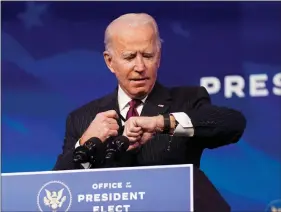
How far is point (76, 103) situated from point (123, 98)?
69cm

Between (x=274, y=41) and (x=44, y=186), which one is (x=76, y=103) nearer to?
(x=274, y=41)

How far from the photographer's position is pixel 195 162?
73.1 inches

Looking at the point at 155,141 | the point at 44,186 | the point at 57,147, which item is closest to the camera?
the point at 44,186

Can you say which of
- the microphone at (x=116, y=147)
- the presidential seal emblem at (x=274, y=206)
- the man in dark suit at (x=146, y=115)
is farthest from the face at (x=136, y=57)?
the presidential seal emblem at (x=274, y=206)

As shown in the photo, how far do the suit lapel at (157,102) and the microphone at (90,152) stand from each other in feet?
1.08

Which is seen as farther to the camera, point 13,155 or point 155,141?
point 13,155

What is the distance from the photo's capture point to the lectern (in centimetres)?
141

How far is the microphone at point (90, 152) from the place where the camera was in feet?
5.15

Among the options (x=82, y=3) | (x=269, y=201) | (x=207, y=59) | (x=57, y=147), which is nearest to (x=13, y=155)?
(x=57, y=147)

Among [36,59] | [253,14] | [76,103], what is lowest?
[76,103]

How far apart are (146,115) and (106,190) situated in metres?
0.50

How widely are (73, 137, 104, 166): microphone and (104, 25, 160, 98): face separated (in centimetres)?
34

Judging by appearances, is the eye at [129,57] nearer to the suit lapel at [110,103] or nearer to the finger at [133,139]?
the suit lapel at [110,103]

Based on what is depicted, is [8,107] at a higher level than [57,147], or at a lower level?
higher
